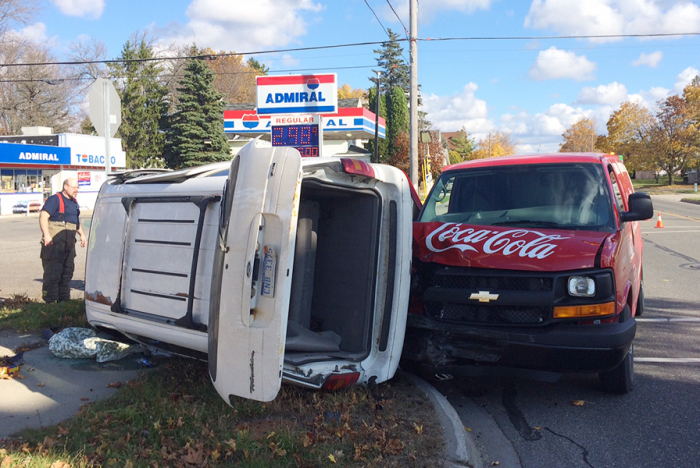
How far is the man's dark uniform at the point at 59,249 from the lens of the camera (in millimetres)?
7703

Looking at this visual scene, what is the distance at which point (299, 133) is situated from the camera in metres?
12.8

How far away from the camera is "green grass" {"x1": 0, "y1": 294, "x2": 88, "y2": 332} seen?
6487 mm

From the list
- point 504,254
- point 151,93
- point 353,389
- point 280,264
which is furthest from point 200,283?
point 151,93

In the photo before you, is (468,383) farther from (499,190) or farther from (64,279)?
(64,279)

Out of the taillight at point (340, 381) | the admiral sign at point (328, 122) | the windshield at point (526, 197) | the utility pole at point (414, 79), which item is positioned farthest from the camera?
the admiral sign at point (328, 122)

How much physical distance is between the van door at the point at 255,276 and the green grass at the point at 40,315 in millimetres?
3592

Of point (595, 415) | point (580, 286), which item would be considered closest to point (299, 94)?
point (580, 286)

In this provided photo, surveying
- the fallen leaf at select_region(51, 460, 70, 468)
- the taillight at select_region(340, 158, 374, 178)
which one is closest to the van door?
the taillight at select_region(340, 158, 374, 178)

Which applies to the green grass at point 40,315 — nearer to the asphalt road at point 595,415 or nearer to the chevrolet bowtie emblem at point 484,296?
the asphalt road at point 595,415

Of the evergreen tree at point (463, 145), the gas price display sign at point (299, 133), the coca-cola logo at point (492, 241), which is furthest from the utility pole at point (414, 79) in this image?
the evergreen tree at point (463, 145)

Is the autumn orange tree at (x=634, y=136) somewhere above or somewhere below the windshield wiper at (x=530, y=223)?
above

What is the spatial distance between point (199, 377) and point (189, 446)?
1.35 m

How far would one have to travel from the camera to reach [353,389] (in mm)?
4512

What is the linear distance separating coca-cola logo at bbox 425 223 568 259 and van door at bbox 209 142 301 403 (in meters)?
1.74
